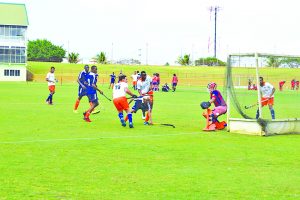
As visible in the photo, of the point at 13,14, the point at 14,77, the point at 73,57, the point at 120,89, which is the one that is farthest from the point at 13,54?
the point at 120,89

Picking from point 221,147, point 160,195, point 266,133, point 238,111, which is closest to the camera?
point 160,195

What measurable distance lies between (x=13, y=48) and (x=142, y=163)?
83.2m

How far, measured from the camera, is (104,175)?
963 centimetres

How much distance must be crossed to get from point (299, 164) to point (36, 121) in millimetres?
10705

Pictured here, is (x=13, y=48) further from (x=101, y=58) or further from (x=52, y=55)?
(x=52, y=55)

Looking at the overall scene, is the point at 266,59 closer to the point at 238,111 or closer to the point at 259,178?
the point at 238,111

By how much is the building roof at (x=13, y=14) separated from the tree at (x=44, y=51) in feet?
120

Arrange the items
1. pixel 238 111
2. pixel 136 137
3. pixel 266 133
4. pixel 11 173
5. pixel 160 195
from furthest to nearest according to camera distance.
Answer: pixel 238 111, pixel 266 133, pixel 136 137, pixel 11 173, pixel 160 195

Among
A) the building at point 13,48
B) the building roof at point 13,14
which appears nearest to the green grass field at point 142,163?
the building at point 13,48

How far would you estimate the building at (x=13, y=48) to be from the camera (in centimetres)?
8994

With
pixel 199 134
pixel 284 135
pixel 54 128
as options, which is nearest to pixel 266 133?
pixel 284 135

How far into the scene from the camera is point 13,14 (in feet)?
305

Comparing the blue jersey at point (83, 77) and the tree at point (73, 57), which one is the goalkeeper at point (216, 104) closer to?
the blue jersey at point (83, 77)

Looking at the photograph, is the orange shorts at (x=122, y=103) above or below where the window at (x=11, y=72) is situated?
below
